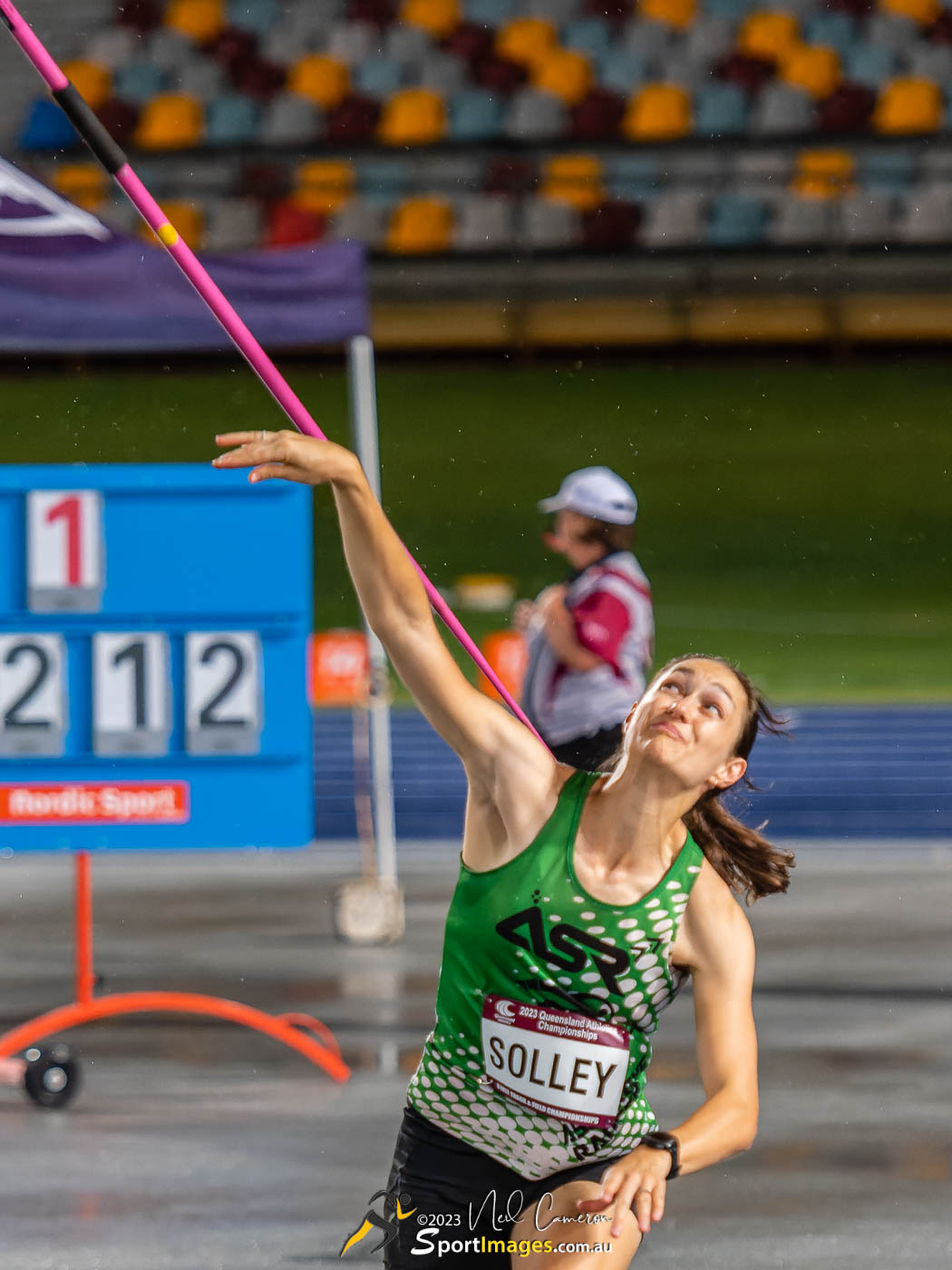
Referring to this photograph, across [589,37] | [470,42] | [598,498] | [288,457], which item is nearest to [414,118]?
[470,42]

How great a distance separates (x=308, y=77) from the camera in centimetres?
2881

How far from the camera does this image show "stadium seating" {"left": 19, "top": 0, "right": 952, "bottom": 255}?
25234 mm

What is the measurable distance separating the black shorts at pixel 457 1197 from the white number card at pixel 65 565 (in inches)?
162

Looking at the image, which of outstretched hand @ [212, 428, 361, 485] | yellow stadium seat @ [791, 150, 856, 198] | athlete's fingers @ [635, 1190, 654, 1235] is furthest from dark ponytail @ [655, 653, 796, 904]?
yellow stadium seat @ [791, 150, 856, 198]

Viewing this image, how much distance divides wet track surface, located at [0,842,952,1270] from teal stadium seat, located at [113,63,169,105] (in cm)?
2049

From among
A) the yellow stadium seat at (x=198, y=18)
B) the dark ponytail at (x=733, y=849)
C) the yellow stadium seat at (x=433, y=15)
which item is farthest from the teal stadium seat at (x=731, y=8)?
the dark ponytail at (x=733, y=849)

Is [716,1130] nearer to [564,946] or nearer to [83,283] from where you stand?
[564,946]

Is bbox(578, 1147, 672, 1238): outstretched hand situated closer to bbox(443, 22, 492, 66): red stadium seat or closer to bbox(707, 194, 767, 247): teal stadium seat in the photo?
bbox(707, 194, 767, 247): teal stadium seat

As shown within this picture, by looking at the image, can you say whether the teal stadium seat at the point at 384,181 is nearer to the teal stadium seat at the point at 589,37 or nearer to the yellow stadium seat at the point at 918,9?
the teal stadium seat at the point at 589,37

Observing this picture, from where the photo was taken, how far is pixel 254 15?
99.3 ft

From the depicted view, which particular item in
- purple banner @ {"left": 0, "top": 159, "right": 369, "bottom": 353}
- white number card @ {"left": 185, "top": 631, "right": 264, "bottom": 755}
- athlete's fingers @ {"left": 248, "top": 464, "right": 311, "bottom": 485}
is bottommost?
white number card @ {"left": 185, "top": 631, "right": 264, "bottom": 755}

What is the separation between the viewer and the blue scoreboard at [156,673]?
7.02 metres

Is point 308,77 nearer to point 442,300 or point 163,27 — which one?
point 163,27

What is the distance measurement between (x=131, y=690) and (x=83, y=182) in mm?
20574
